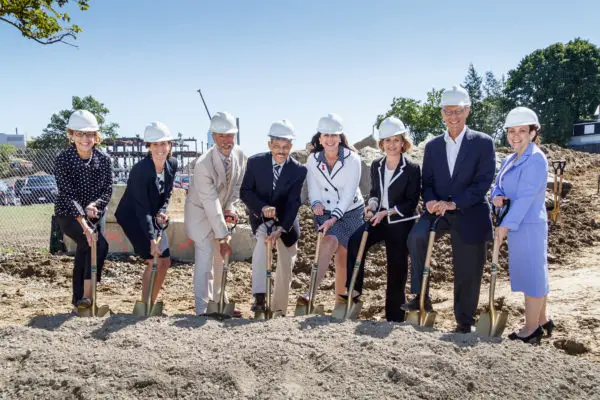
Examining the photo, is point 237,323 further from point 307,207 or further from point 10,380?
point 307,207

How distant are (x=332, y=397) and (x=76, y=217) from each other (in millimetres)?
2913

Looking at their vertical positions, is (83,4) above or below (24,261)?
above

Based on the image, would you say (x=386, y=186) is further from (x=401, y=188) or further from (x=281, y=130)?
(x=281, y=130)

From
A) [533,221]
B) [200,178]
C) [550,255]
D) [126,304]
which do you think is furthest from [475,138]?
[550,255]

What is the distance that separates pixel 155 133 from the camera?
5.07 meters

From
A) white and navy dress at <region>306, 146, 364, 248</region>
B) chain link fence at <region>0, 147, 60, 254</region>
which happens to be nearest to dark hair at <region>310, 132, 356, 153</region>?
white and navy dress at <region>306, 146, 364, 248</region>

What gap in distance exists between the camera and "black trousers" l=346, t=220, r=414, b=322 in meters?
5.00

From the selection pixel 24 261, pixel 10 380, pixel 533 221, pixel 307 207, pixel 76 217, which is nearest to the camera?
pixel 10 380

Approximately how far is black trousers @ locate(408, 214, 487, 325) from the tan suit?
1711 mm

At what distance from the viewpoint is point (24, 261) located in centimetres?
911

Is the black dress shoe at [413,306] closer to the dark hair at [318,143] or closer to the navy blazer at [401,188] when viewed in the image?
the navy blazer at [401,188]

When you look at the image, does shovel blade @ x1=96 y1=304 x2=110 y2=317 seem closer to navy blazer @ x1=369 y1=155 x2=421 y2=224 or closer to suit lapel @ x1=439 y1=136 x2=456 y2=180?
navy blazer @ x1=369 y1=155 x2=421 y2=224

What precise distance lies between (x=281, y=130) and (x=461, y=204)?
164cm

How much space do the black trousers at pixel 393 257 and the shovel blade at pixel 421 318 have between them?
15.5 inches
